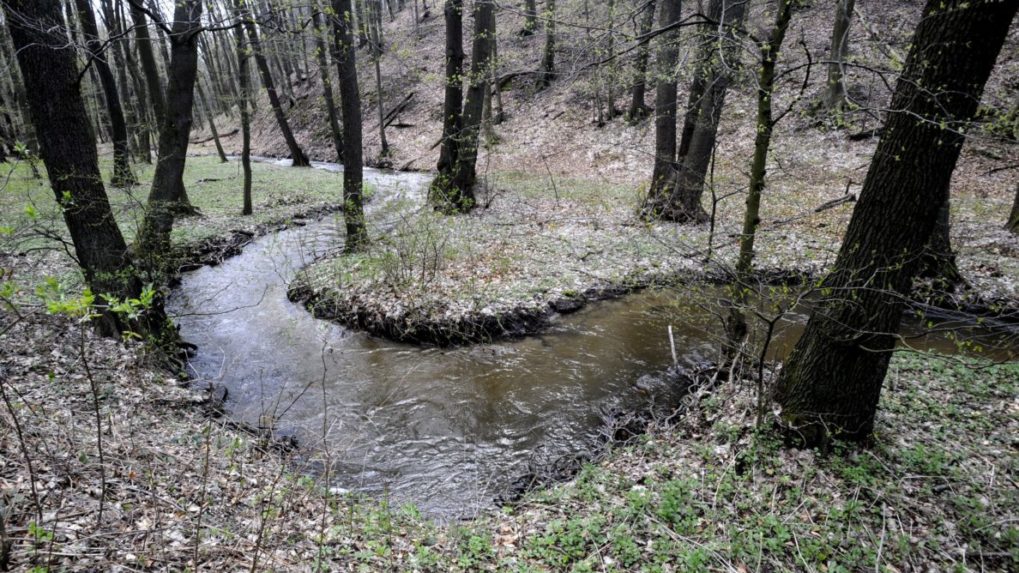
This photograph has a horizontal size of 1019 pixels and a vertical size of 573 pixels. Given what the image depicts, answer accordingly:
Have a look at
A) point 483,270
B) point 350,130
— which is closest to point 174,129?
point 350,130

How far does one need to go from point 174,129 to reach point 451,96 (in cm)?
726

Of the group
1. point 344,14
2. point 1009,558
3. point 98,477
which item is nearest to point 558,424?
point 1009,558

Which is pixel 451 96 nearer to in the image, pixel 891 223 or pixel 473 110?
pixel 473 110

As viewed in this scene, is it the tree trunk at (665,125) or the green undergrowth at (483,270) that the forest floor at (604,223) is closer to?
the green undergrowth at (483,270)

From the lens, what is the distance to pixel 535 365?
23.1ft

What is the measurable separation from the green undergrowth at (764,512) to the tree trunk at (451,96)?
7.91 metres

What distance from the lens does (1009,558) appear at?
10.5 ft

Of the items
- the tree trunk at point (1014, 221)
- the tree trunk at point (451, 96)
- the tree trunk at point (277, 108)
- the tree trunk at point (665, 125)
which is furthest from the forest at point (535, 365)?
the tree trunk at point (277, 108)

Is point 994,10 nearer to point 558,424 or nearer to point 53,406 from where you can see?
point 558,424

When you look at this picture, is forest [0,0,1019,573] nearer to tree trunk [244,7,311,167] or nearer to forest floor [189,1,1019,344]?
forest floor [189,1,1019,344]

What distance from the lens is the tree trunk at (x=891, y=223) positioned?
3.31 meters

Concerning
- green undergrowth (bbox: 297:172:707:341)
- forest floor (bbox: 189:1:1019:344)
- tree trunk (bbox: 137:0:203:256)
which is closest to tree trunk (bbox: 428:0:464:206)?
forest floor (bbox: 189:1:1019:344)

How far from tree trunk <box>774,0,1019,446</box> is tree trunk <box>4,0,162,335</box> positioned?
7466 millimetres

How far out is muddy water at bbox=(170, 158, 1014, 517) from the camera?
202 inches
